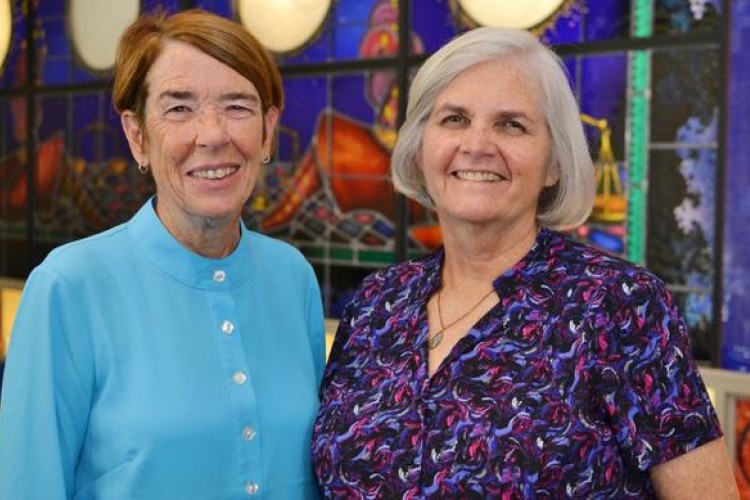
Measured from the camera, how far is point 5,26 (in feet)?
22.0

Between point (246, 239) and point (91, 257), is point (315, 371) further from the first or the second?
point (91, 257)

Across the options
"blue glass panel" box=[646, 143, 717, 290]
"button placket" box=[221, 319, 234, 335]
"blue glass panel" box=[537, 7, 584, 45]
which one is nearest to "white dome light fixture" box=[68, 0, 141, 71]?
"blue glass panel" box=[537, 7, 584, 45]

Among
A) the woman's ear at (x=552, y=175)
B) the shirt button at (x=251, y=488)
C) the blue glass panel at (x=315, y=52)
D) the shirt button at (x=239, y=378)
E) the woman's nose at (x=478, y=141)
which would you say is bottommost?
the shirt button at (x=251, y=488)

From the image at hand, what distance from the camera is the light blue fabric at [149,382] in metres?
1.61

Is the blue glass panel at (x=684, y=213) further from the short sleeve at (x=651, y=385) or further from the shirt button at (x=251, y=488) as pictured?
the shirt button at (x=251, y=488)

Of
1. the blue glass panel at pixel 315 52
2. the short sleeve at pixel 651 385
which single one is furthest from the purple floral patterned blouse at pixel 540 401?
the blue glass panel at pixel 315 52

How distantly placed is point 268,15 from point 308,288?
10.8ft

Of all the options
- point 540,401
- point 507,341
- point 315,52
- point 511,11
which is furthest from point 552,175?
point 315,52

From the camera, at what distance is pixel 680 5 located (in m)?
3.65

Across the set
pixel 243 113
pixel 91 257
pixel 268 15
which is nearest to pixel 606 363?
pixel 243 113

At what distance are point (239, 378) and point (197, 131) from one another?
438 mm

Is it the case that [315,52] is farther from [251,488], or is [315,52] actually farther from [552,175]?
[251,488]

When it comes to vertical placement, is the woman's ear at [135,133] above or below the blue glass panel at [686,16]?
below

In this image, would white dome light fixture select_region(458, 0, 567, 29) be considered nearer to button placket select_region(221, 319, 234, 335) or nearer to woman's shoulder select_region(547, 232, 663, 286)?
woman's shoulder select_region(547, 232, 663, 286)
